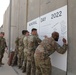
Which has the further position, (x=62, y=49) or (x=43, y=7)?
(x=43, y=7)

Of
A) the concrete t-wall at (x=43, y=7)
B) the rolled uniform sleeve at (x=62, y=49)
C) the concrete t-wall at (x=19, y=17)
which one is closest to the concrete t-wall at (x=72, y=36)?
the rolled uniform sleeve at (x=62, y=49)

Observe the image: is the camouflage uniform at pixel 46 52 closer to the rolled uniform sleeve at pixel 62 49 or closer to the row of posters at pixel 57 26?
the rolled uniform sleeve at pixel 62 49

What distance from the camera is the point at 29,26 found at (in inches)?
375

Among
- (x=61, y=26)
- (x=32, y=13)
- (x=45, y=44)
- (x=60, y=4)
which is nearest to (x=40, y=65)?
(x=45, y=44)

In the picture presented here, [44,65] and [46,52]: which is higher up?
[46,52]

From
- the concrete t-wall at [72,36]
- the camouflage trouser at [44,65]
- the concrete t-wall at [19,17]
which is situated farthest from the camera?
the concrete t-wall at [19,17]

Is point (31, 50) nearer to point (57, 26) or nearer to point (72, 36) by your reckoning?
point (57, 26)

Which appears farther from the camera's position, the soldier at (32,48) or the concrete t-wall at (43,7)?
the soldier at (32,48)

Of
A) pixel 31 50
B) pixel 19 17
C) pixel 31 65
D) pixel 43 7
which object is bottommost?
pixel 31 65

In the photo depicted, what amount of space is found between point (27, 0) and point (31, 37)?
11.8 ft

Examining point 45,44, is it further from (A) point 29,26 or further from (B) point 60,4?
(A) point 29,26

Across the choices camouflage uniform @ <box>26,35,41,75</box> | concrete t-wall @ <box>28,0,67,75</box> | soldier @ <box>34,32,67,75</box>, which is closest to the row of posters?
concrete t-wall @ <box>28,0,67,75</box>

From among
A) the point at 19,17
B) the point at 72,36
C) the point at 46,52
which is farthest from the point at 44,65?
the point at 19,17

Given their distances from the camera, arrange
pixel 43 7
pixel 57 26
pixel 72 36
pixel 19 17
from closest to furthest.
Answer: pixel 72 36 < pixel 57 26 < pixel 43 7 < pixel 19 17
